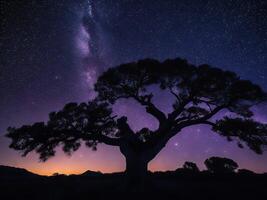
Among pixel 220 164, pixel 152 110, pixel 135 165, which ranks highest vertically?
pixel 220 164

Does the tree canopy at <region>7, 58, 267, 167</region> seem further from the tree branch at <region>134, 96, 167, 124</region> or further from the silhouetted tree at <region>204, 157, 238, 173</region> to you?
the silhouetted tree at <region>204, 157, 238, 173</region>

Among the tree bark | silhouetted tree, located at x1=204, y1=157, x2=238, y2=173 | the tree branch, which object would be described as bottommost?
the tree bark

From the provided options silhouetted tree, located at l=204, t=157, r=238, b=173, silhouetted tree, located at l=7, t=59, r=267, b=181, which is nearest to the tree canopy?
silhouetted tree, located at l=7, t=59, r=267, b=181

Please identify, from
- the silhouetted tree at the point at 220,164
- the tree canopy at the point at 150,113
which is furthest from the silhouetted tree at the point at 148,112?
the silhouetted tree at the point at 220,164

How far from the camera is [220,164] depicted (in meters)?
52.9

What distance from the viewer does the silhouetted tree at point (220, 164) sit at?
169ft

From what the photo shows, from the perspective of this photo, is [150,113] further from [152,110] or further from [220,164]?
[220,164]

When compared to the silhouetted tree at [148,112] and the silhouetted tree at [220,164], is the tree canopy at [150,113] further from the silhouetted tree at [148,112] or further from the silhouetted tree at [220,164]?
the silhouetted tree at [220,164]

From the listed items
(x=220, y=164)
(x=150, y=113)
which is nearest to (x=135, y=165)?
(x=150, y=113)

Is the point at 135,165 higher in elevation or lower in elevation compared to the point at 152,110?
lower

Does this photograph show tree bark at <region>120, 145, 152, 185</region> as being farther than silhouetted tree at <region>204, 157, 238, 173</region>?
No

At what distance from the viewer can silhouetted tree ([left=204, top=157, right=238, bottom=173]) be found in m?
51.5

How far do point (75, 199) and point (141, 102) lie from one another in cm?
970

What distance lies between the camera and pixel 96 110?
1870 cm
